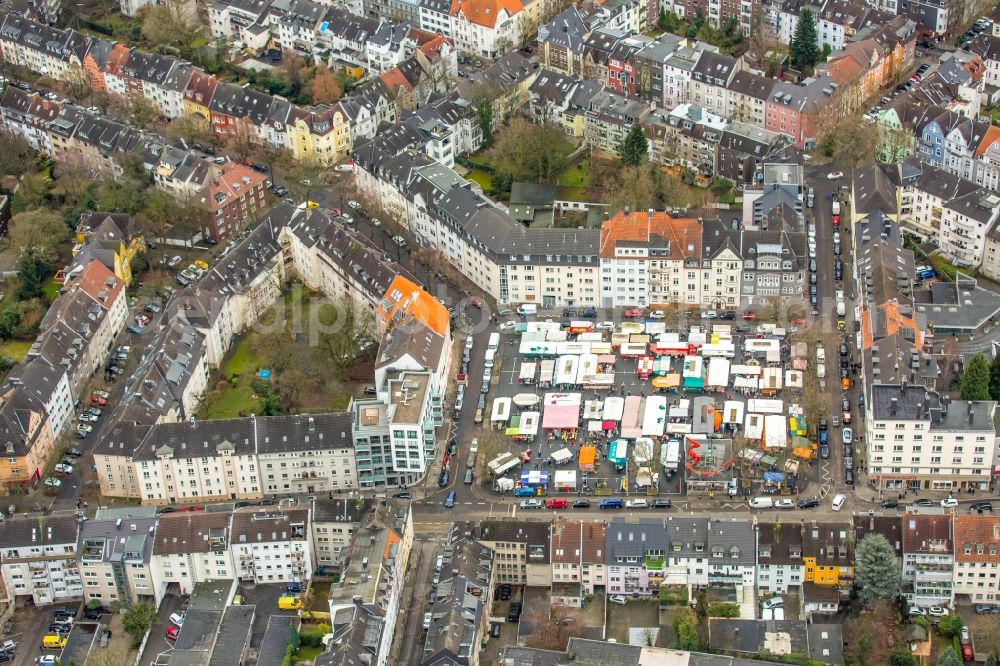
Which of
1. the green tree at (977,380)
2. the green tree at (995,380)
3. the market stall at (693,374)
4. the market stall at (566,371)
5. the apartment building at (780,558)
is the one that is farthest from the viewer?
the market stall at (566,371)

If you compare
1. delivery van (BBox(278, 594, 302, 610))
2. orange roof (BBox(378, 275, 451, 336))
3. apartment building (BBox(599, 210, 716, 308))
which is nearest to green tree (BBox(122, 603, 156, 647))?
delivery van (BBox(278, 594, 302, 610))

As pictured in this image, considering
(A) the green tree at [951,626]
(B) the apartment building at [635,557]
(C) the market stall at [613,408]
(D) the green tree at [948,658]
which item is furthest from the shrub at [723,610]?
(C) the market stall at [613,408]

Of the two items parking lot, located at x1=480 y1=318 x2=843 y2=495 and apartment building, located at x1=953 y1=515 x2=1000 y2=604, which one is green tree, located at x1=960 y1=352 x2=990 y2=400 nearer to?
parking lot, located at x1=480 y1=318 x2=843 y2=495

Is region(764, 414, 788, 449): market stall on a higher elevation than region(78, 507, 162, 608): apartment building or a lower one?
higher

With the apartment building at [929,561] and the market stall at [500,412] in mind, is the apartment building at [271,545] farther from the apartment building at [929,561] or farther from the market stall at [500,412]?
the apartment building at [929,561]

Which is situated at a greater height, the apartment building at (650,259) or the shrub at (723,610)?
the apartment building at (650,259)

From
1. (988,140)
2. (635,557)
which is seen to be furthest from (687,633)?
(988,140)

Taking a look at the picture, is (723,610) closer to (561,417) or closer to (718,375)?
(561,417)

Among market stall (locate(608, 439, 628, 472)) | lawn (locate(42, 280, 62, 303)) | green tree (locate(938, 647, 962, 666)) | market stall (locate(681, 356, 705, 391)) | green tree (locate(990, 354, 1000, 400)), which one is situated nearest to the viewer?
green tree (locate(938, 647, 962, 666))
